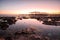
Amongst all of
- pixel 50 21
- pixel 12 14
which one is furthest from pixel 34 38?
pixel 12 14

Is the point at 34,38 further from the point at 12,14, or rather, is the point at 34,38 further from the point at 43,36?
the point at 12,14

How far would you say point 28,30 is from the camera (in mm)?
1502

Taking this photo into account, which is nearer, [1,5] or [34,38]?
[34,38]

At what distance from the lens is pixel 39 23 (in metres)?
1.51

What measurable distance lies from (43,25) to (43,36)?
171 millimetres

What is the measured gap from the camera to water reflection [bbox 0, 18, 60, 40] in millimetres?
1470

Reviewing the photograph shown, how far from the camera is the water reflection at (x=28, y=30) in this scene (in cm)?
147

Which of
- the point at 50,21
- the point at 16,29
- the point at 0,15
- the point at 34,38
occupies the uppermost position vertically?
the point at 0,15

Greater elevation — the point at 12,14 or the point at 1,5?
the point at 1,5

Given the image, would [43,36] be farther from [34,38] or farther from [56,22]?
[56,22]

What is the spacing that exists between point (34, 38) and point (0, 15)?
2.23 feet

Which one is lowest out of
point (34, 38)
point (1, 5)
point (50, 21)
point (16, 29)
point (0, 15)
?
point (34, 38)

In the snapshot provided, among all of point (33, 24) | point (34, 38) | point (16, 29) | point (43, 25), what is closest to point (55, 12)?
point (43, 25)

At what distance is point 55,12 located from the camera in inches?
60.2
